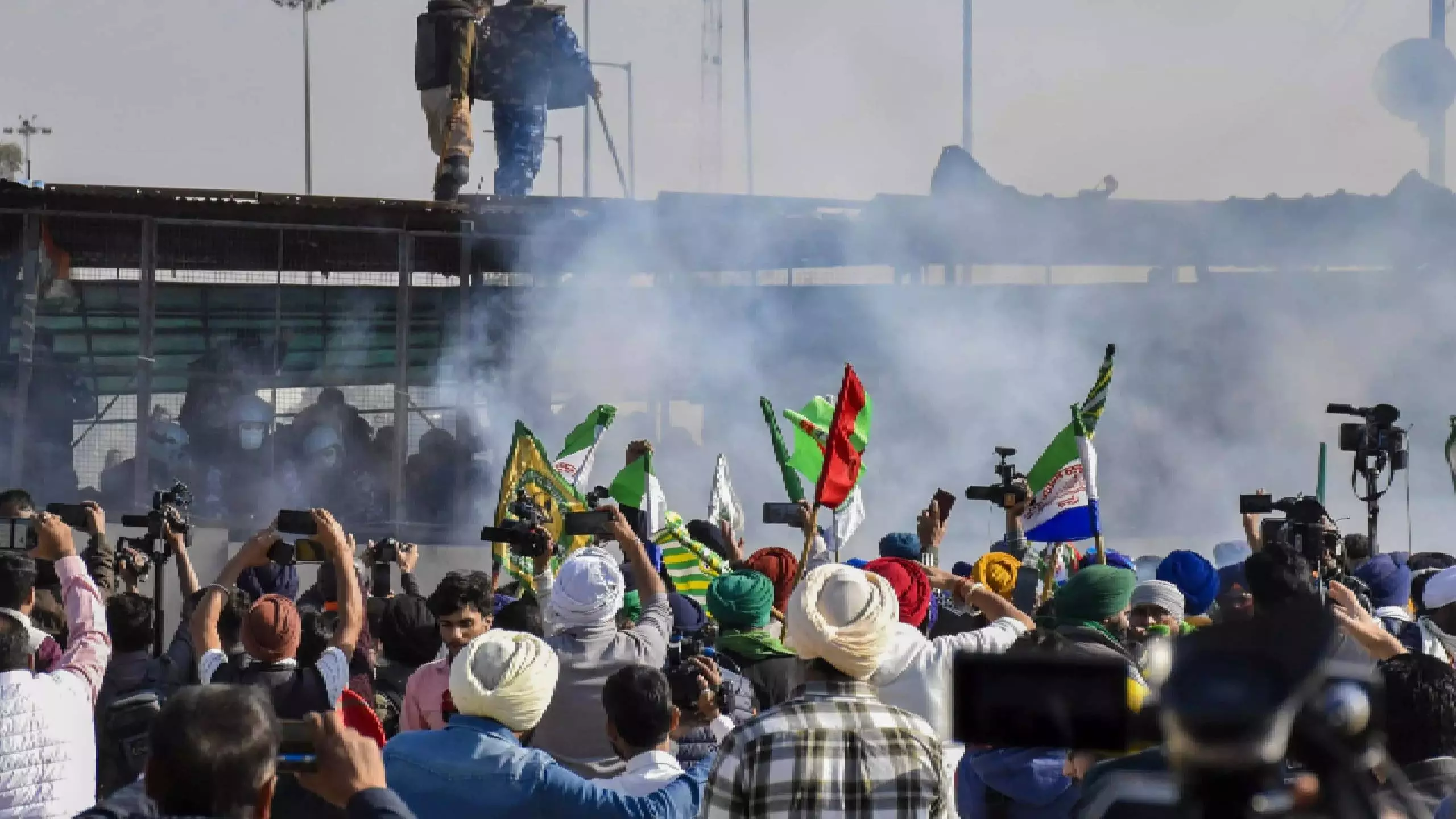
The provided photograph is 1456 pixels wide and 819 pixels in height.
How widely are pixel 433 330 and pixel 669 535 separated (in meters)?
7.48

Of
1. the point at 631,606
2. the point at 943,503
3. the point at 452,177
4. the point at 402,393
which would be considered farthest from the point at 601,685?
the point at 452,177

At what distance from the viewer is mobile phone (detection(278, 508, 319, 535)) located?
15.6 ft

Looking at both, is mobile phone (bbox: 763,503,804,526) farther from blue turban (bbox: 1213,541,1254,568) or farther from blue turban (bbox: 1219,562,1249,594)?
blue turban (bbox: 1213,541,1254,568)

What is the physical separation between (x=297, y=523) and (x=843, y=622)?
7.07ft

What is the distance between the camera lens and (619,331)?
13.6 m

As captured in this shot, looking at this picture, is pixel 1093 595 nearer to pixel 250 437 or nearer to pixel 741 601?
pixel 741 601

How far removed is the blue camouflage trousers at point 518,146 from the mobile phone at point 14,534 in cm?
814

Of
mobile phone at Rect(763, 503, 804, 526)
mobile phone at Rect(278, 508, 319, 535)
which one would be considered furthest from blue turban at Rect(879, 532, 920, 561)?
mobile phone at Rect(278, 508, 319, 535)

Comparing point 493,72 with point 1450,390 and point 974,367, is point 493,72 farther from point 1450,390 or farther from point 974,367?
point 1450,390

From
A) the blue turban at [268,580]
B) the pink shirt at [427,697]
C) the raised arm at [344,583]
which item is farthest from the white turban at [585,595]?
the blue turban at [268,580]

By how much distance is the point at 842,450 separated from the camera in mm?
6066

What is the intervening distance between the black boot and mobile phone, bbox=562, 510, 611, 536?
8.32 m

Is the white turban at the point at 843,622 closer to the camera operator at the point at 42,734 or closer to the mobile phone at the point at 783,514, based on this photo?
the camera operator at the point at 42,734

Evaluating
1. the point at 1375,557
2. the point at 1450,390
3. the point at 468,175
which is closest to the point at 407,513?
the point at 468,175
